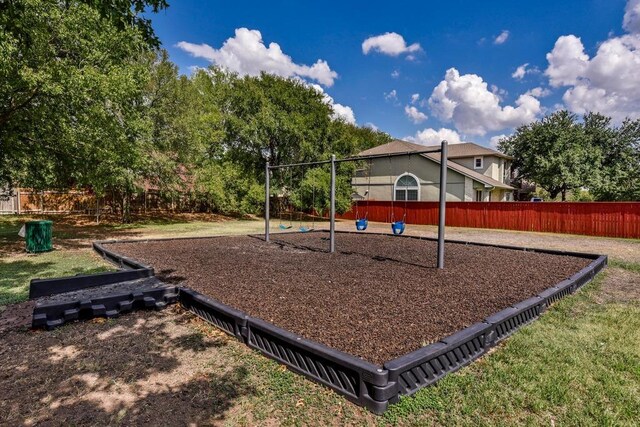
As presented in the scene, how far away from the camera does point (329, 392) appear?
2.64 meters

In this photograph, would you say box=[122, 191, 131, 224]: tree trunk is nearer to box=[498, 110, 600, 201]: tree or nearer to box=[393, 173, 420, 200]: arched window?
box=[393, 173, 420, 200]: arched window

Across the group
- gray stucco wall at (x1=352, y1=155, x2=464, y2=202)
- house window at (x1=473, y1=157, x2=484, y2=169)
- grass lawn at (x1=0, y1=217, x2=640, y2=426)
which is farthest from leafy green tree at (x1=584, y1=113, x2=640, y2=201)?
grass lawn at (x1=0, y1=217, x2=640, y2=426)

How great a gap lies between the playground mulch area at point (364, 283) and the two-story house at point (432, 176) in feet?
40.0

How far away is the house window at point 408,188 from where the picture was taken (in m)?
24.1

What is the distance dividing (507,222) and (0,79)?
67.4 feet

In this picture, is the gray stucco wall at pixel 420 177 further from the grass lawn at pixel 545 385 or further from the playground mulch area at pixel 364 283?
the grass lawn at pixel 545 385

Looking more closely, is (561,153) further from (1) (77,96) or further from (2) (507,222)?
(1) (77,96)

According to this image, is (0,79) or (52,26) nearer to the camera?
(0,79)

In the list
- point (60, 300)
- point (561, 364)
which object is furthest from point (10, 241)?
point (561, 364)

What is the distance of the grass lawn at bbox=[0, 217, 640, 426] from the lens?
2322 mm

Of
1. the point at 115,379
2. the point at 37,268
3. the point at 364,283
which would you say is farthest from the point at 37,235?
the point at 364,283

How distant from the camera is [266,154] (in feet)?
78.9

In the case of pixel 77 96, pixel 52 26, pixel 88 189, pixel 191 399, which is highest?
pixel 52 26

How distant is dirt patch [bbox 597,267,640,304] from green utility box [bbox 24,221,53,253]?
39.6 feet
